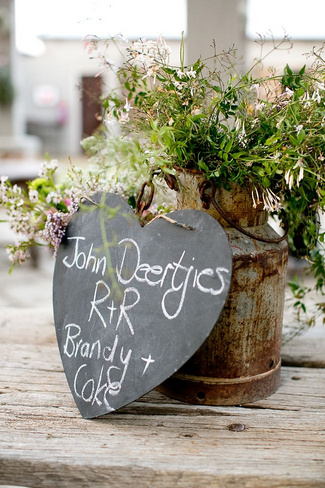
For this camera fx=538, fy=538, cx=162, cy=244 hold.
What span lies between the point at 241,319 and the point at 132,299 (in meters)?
0.19

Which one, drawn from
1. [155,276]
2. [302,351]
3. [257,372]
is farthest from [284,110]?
[302,351]

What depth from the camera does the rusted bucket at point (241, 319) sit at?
3.00ft

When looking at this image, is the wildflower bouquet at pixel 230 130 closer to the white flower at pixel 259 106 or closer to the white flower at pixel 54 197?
the white flower at pixel 259 106

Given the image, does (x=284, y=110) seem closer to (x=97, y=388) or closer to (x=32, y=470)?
(x=97, y=388)

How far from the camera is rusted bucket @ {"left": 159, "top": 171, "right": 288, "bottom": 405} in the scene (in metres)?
0.91

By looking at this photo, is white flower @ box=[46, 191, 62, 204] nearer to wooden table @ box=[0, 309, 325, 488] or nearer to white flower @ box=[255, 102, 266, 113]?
wooden table @ box=[0, 309, 325, 488]

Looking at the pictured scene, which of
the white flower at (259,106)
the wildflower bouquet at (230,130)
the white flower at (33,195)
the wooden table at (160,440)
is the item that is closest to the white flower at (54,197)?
the white flower at (33,195)

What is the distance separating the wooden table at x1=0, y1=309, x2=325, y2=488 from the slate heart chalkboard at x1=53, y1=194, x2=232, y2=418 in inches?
2.5

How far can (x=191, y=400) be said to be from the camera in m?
0.97

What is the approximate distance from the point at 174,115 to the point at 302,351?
2.14 feet

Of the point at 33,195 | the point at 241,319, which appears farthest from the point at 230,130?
the point at 33,195

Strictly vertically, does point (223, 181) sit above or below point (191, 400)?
above

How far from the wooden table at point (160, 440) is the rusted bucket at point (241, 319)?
0.11ft

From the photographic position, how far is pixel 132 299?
92cm
